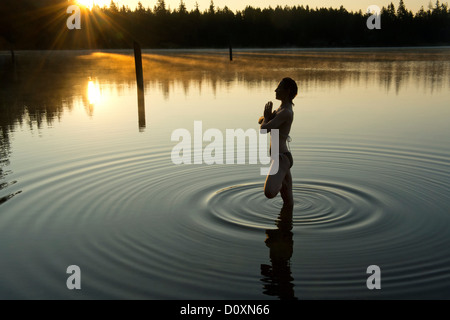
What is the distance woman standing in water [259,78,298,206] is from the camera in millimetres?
7590

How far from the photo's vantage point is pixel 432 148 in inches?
540

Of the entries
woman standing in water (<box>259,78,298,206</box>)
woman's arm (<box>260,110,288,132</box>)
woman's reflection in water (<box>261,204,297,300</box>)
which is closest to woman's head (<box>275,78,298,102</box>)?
woman standing in water (<box>259,78,298,206</box>)

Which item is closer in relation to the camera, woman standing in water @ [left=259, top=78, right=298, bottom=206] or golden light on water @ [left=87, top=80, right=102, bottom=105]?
woman standing in water @ [left=259, top=78, right=298, bottom=206]

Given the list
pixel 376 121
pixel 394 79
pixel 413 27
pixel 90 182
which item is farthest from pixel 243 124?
pixel 413 27

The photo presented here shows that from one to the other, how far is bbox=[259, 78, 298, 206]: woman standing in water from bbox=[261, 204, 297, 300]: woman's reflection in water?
0.57 meters

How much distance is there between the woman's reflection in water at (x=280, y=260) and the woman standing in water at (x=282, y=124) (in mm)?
569

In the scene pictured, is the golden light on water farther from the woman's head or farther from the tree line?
→ the tree line

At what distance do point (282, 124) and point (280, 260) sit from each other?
7.96ft

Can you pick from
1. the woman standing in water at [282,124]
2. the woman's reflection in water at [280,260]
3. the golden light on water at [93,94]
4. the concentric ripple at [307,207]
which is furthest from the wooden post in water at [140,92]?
the woman's reflection in water at [280,260]

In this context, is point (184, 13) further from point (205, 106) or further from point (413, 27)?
point (205, 106)

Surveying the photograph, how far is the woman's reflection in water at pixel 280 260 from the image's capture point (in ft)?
19.3

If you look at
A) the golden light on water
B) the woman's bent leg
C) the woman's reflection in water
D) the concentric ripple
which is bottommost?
the woman's reflection in water

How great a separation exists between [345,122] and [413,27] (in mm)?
177308

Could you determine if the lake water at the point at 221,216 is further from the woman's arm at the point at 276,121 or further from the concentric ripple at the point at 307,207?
the woman's arm at the point at 276,121
